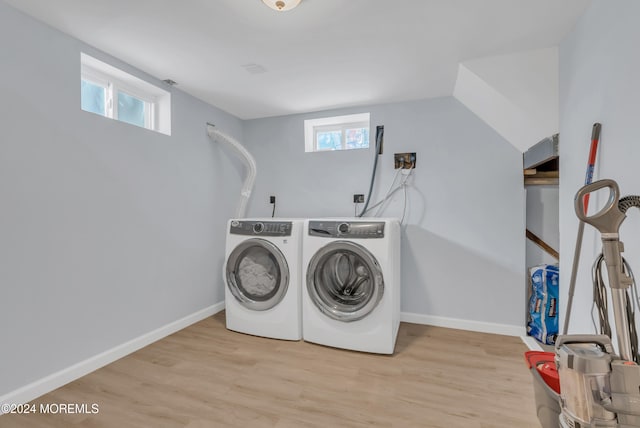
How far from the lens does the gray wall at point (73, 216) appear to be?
1.57 metres

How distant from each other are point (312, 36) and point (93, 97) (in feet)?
5.33

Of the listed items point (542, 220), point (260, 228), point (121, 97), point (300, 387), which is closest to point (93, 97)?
point (121, 97)

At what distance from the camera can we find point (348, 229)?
2.22 m

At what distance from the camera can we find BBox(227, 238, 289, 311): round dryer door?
246cm

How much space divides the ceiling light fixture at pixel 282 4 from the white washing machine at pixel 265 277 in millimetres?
1426

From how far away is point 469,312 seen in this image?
2646 mm

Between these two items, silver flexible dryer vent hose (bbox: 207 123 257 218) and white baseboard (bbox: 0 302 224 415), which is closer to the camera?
white baseboard (bbox: 0 302 224 415)

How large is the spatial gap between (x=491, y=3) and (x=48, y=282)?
287cm

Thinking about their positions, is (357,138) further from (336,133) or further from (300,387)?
(300,387)

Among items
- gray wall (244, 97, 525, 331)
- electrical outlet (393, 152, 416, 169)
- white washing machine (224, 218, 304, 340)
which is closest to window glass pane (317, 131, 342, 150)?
gray wall (244, 97, 525, 331)

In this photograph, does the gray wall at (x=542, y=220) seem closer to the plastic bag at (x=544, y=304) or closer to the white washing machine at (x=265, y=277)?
the plastic bag at (x=544, y=304)

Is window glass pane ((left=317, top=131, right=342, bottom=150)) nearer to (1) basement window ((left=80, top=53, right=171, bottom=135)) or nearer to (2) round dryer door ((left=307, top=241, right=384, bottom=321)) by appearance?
(2) round dryer door ((left=307, top=241, right=384, bottom=321))

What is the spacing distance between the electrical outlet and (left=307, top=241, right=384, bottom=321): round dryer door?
3.50 feet

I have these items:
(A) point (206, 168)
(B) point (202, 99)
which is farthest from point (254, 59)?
(A) point (206, 168)
